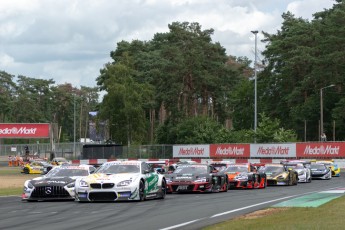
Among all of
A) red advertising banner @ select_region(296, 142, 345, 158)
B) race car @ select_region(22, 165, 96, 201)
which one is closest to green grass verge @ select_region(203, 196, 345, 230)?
race car @ select_region(22, 165, 96, 201)

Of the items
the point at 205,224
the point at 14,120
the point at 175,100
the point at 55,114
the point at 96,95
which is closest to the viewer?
the point at 205,224

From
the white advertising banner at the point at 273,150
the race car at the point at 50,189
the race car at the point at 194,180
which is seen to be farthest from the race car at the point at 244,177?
the white advertising banner at the point at 273,150

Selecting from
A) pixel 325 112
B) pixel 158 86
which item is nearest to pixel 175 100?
pixel 158 86

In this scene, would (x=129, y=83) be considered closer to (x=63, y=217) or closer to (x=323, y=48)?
(x=323, y=48)

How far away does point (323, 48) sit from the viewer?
94438mm

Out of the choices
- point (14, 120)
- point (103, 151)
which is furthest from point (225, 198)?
point (14, 120)

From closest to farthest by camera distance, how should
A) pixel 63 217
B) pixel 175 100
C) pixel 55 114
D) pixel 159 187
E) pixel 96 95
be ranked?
1. pixel 63 217
2. pixel 159 187
3. pixel 175 100
4. pixel 55 114
5. pixel 96 95

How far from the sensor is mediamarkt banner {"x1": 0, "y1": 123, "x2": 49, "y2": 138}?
3519 inches

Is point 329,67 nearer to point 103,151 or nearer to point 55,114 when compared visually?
point 103,151

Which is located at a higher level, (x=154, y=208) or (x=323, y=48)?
(x=323, y=48)

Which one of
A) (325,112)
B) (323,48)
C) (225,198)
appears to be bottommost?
(225,198)

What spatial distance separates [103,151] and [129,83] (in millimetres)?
24644

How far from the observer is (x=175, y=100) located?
334ft

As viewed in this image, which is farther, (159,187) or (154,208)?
(159,187)
